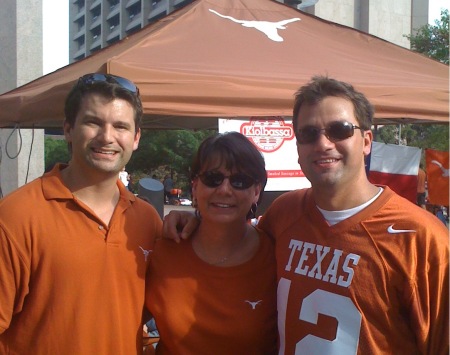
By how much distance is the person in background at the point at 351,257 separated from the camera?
1779 mm

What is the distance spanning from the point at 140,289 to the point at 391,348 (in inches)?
39.6

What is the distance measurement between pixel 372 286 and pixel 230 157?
2.83 feet

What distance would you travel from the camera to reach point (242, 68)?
3391 mm

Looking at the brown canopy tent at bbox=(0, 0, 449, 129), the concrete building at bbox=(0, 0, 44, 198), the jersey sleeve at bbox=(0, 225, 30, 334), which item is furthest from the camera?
the concrete building at bbox=(0, 0, 44, 198)

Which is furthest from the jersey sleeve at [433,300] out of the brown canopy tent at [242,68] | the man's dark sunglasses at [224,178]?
the brown canopy tent at [242,68]

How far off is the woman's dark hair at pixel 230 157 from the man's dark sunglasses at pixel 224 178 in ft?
0.07

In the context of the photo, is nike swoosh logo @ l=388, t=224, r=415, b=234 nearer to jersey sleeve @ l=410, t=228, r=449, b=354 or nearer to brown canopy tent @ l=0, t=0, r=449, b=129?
jersey sleeve @ l=410, t=228, r=449, b=354

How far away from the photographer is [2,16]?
29.3 feet

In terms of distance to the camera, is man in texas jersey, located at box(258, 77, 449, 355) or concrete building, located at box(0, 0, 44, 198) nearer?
man in texas jersey, located at box(258, 77, 449, 355)

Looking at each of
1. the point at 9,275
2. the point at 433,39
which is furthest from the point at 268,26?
the point at 433,39

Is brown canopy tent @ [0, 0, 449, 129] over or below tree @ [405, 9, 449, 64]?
below

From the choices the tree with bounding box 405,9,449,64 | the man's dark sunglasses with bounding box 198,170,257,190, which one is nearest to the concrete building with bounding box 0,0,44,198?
the man's dark sunglasses with bounding box 198,170,257,190

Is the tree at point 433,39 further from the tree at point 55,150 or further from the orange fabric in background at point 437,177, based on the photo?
the tree at point 55,150

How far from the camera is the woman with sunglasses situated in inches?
86.3
